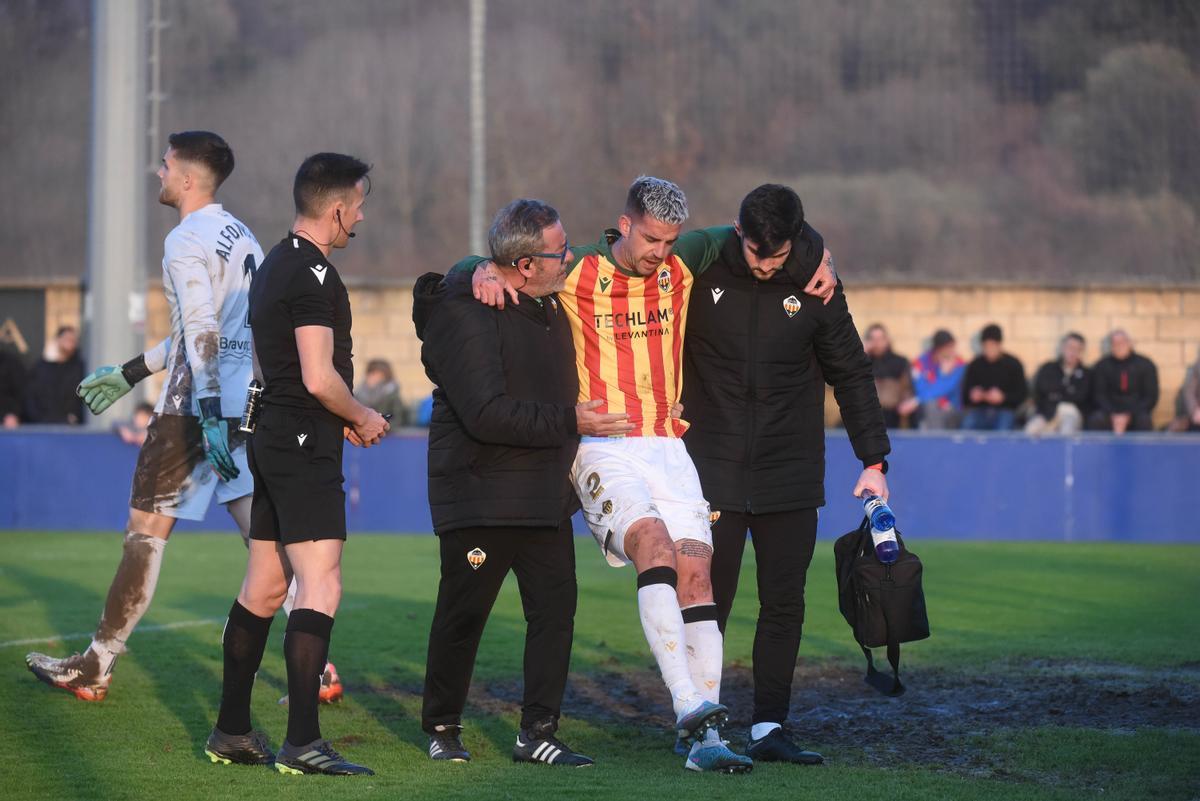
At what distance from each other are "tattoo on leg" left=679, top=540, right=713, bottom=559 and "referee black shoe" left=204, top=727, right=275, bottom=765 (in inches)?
63.8

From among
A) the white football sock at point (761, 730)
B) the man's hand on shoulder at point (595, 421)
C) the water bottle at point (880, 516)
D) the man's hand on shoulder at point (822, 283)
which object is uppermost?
the man's hand on shoulder at point (822, 283)

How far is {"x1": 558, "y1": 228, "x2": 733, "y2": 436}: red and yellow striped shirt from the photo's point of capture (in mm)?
5910

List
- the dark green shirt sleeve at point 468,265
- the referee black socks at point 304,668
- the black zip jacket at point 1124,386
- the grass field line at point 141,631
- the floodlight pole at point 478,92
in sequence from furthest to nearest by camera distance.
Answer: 1. the floodlight pole at point 478,92
2. the black zip jacket at point 1124,386
3. the grass field line at point 141,631
4. the dark green shirt sleeve at point 468,265
5. the referee black socks at point 304,668

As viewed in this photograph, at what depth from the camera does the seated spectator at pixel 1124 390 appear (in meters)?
17.3

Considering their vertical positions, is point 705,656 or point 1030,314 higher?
point 1030,314

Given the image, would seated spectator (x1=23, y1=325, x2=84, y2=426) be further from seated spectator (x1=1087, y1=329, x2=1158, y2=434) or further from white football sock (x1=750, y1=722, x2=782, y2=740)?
white football sock (x1=750, y1=722, x2=782, y2=740)

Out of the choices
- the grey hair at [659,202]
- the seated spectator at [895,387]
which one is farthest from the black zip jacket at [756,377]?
the seated spectator at [895,387]

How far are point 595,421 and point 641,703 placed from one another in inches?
75.4

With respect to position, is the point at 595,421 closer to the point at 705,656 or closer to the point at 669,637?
the point at 669,637

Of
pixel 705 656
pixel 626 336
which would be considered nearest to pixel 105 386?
pixel 626 336

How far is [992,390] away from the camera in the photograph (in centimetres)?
1719

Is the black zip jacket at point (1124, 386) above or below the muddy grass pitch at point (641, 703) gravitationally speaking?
above

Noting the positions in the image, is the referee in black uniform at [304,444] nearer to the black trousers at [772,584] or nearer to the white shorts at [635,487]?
the white shorts at [635,487]

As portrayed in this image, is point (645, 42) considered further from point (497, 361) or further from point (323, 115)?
point (497, 361)
